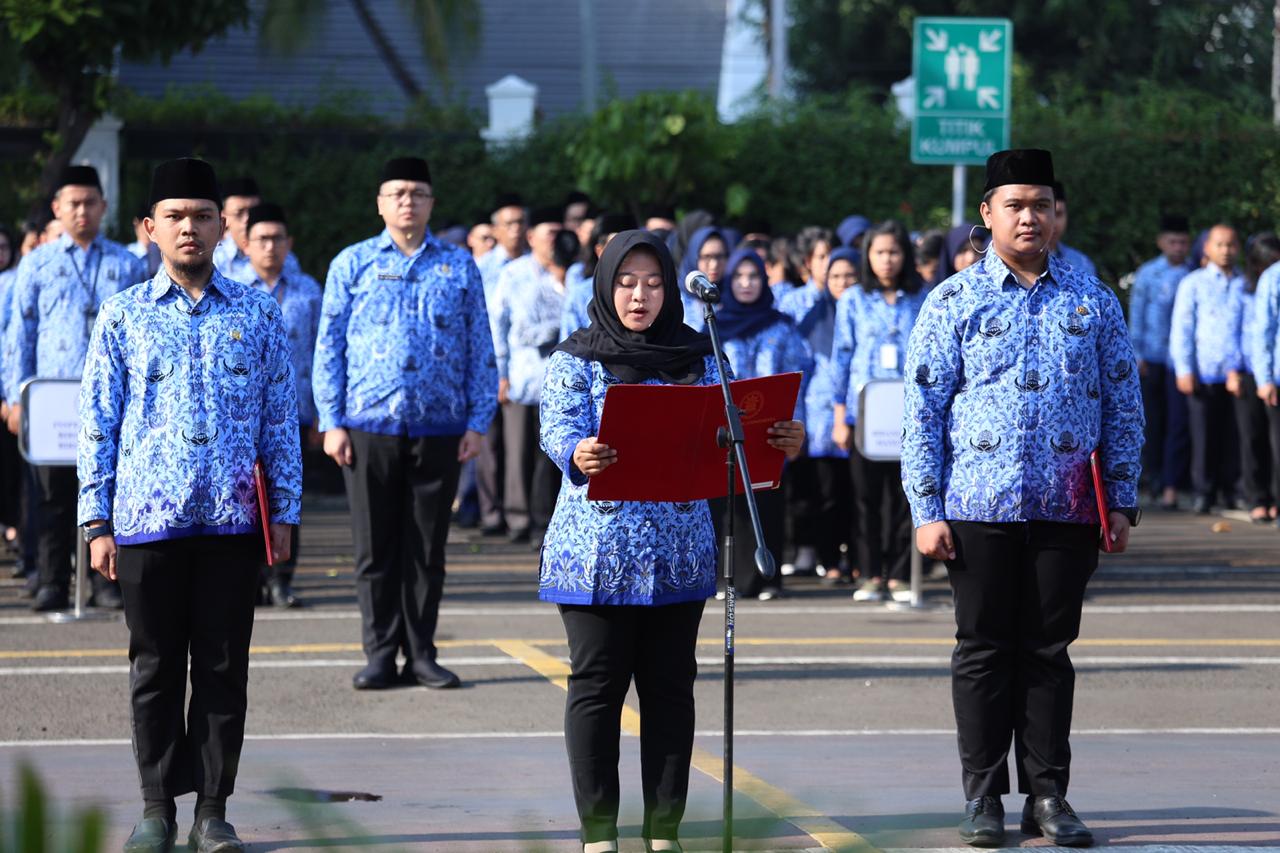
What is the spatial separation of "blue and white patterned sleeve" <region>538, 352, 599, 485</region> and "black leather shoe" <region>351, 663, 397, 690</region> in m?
3.25

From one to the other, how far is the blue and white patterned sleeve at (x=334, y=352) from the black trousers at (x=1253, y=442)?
31.9ft

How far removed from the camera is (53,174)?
16.6m

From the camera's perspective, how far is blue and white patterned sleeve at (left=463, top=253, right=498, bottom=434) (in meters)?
8.89

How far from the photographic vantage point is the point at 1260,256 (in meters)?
16.2

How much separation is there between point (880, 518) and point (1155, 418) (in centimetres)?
683

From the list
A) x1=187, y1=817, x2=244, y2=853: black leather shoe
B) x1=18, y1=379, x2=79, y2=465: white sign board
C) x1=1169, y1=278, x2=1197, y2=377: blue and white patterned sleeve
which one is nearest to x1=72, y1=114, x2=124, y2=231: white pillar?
x1=18, y1=379, x2=79, y2=465: white sign board

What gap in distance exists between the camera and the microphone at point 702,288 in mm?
5414

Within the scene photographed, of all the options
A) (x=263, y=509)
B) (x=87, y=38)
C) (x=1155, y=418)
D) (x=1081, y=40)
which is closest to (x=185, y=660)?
(x=263, y=509)

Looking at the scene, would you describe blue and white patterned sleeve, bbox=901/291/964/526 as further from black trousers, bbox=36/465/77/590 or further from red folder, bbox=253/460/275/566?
black trousers, bbox=36/465/77/590

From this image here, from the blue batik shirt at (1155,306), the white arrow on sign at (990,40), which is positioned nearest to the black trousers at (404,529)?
the white arrow on sign at (990,40)

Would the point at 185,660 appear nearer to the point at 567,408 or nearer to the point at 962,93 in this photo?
the point at 567,408

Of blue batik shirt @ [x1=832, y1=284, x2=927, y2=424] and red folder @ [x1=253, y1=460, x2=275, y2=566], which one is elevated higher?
blue batik shirt @ [x1=832, y1=284, x2=927, y2=424]

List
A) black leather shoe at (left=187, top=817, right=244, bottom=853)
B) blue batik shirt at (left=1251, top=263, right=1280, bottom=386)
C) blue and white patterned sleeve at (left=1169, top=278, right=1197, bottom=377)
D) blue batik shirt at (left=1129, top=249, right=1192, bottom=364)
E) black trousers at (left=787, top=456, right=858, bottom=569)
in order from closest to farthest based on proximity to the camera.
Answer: black leather shoe at (left=187, top=817, right=244, bottom=853) → black trousers at (left=787, top=456, right=858, bottom=569) → blue batik shirt at (left=1251, top=263, right=1280, bottom=386) → blue and white patterned sleeve at (left=1169, top=278, right=1197, bottom=377) → blue batik shirt at (left=1129, top=249, right=1192, bottom=364)

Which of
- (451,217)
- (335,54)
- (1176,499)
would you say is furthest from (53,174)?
(335,54)
